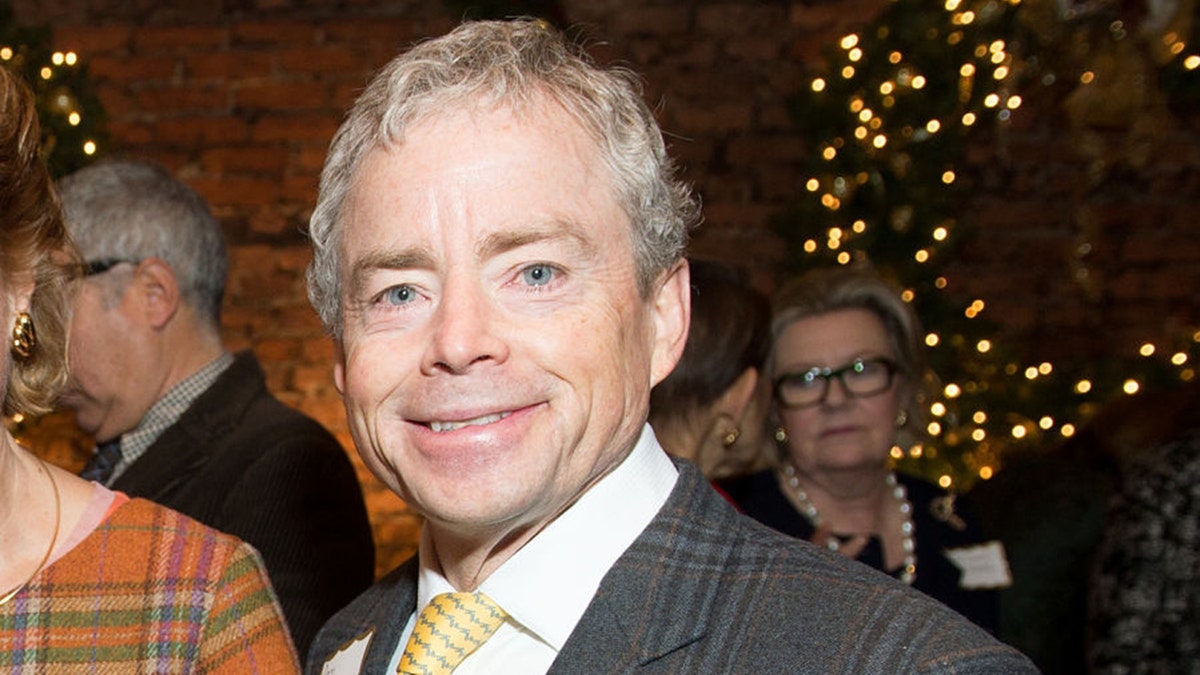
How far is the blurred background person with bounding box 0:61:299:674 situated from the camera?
1466 mm

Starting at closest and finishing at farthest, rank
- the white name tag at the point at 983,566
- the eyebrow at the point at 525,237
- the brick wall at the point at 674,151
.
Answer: the eyebrow at the point at 525,237
the white name tag at the point at 983,566
the brick wall at the point at 674,151

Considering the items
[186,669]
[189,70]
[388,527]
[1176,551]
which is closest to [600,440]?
[186,669]

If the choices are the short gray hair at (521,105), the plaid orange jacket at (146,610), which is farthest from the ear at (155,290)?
the short gray hair at (521,105)

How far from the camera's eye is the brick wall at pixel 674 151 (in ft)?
16.1

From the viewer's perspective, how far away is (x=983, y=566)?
311 cm

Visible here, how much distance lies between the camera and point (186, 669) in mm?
1479

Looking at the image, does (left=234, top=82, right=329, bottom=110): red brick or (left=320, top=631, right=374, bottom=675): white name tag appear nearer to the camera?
(left=320, top=631, right=374, bottom=675): white name tag

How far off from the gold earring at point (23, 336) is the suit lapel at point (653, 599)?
2.35ft

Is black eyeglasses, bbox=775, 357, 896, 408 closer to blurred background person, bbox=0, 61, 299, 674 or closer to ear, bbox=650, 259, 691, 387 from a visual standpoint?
ear, bbox=650, 259, 691, 387

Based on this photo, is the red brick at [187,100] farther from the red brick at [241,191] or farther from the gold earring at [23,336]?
the gold earring at [23,336]

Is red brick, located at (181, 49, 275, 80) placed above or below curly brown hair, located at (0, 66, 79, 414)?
above

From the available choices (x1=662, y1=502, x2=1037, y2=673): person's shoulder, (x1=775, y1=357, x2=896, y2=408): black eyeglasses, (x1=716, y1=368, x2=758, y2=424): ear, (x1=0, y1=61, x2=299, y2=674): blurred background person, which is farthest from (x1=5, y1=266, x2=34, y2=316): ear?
(x1=775, y1=357, x2=896, y2=408): black eyeglasses

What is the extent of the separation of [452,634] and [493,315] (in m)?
0.35

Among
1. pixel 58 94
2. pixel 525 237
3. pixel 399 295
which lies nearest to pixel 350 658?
pixel 399 295
